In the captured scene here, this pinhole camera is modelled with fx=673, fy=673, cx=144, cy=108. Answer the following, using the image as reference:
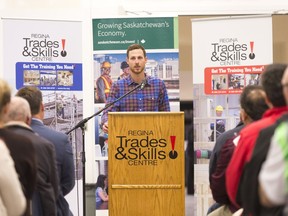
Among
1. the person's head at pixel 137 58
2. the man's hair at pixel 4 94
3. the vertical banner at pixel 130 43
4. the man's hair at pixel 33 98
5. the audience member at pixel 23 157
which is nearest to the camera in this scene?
the man's hair at pixel 4 94

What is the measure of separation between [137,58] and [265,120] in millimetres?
3855

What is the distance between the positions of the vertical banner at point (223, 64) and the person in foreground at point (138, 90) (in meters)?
0.54

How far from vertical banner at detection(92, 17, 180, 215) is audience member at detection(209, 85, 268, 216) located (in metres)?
2.82

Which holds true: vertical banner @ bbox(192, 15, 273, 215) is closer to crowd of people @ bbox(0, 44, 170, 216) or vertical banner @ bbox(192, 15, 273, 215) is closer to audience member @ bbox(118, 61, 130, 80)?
crowd of people @ bbox(0, 44, 170, 216)

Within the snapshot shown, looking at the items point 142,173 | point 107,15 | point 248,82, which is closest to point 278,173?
point 142,173

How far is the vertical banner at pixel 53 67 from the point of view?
6.79 m

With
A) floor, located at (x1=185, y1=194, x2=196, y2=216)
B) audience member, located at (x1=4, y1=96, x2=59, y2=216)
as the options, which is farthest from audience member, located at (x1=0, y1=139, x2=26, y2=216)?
floor, located at (x1=185, y1=194, x2=196, y2=216)

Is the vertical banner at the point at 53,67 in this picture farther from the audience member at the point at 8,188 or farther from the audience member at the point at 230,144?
the audience member at the point at 8,188

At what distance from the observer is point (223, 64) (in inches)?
269

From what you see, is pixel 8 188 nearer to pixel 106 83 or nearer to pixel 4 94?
pixel 4 94

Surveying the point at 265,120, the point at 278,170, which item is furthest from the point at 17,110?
the point at 278,170

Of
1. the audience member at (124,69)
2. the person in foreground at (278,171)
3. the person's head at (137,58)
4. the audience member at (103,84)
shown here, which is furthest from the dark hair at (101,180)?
the person in foreground at (278,171)

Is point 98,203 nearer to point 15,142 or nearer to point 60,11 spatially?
point 60,11

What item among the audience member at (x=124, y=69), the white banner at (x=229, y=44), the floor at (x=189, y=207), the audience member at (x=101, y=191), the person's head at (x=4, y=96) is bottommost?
the floor at (x=189, y=207)
